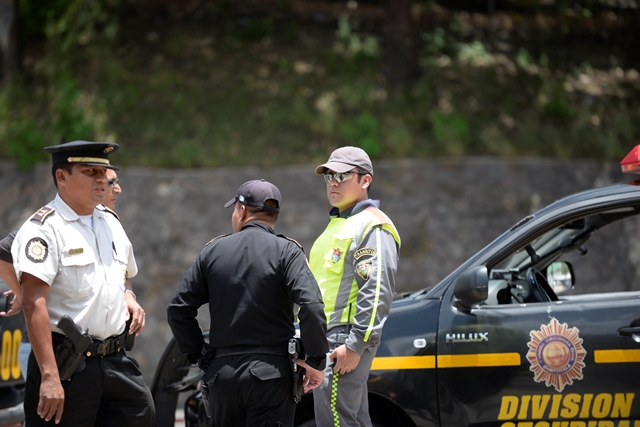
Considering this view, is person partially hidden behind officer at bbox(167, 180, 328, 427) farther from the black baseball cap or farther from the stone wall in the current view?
the stone wall

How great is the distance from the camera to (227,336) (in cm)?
321

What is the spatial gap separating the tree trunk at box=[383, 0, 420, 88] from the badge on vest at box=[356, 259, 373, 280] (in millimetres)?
8027

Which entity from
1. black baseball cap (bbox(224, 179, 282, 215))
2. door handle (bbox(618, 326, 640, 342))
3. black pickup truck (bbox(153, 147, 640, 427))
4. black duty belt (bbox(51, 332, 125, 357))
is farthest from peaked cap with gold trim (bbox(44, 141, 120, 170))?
door handle (bbox(618, 326, 640, 342))

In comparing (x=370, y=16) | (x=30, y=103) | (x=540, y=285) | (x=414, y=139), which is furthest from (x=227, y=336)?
(x=370, y=16)

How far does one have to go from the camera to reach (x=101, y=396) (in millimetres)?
3330

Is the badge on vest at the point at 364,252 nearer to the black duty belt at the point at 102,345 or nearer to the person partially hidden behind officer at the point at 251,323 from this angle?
the person partially hidden behind officer at the point at 251,323

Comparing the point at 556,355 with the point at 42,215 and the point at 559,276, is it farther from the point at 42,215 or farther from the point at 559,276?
the point at 42,215

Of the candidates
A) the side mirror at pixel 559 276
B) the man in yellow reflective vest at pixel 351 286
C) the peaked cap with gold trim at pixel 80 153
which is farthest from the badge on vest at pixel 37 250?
the side mirror at pixel 559 276

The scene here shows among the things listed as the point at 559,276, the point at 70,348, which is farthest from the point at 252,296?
the point at 559,276

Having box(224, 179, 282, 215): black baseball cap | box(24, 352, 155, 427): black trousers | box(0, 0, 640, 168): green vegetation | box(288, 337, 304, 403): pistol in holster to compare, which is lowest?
box(24, 352, 155, 427): black trousers

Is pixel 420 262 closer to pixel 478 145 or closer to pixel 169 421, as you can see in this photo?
pixel 478 145

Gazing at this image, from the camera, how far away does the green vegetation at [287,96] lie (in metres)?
9.99

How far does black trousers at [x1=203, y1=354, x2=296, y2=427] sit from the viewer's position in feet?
10.3

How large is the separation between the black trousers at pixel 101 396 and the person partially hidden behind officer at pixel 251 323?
335 millimetres
